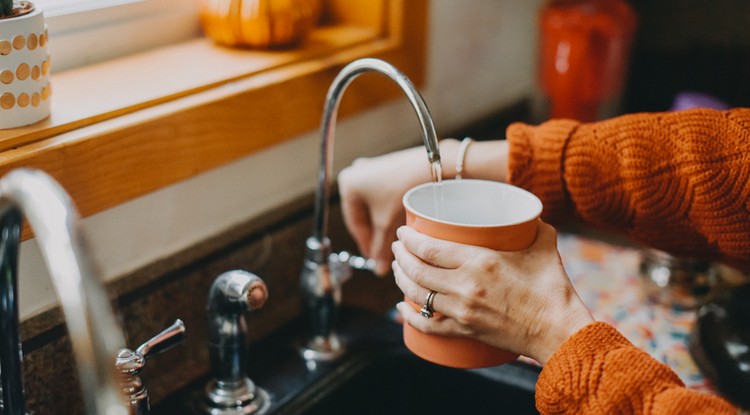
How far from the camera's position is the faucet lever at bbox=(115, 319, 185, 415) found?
0.74 m

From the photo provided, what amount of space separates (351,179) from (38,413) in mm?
440

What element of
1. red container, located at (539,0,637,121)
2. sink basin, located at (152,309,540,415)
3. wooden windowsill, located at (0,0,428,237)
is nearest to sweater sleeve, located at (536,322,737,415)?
sink basin, located at (152,309,540,415)

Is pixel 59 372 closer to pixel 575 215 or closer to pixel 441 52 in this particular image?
pixel 575 215

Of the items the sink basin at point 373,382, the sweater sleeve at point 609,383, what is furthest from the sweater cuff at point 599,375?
the sink basin at point 373,382

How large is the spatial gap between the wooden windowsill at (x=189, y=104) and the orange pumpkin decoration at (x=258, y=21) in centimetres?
2

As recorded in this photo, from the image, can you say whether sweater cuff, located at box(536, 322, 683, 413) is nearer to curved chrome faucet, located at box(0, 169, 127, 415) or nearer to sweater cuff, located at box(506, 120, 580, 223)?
sweater cuff, located at box(506, 120, 580, 223)

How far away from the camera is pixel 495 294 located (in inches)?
30.2

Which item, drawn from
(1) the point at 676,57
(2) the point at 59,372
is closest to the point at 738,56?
(1) the point at 676,57

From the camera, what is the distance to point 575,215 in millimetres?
1050

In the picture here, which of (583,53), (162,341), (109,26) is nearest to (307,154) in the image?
(109,26)

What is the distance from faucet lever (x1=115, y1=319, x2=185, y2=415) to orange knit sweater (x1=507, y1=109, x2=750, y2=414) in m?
0.44

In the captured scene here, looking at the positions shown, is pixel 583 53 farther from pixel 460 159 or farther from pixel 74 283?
pixel 74 283

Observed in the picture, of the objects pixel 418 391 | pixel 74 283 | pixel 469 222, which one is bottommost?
pixel 418 391

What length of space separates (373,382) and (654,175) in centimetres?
43
